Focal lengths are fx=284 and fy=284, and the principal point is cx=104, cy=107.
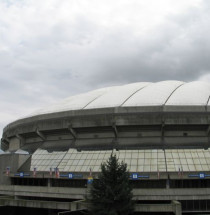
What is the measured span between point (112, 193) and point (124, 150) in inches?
388

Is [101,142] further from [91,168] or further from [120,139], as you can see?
[91,168]

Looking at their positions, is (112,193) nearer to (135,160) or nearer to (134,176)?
(134,176)

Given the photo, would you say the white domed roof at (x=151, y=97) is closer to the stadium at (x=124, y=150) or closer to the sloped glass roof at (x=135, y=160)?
the stadium at (x=124, y=150)

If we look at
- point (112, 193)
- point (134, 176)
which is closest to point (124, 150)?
point (134, 176)

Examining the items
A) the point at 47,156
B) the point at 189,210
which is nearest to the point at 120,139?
A: the point at 47,156

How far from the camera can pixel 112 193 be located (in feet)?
62.4

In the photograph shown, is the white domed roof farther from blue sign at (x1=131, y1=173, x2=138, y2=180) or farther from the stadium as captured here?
blue sign at (x1=131, y1=173, x2=138, y2=180)

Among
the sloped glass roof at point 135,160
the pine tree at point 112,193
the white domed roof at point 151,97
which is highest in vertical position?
the white domed roof at point 151,97

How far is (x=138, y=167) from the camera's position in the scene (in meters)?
25.8

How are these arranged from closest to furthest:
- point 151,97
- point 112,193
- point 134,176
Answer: point 112,193
point 134,176
point 151,97

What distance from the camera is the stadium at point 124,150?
2417 cm

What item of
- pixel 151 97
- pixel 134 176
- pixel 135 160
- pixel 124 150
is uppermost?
pixel 151 97

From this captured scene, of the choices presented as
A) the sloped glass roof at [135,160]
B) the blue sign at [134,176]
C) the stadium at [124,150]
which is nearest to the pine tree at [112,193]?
the stadium at [124,150]

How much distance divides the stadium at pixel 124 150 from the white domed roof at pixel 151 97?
11 cm
